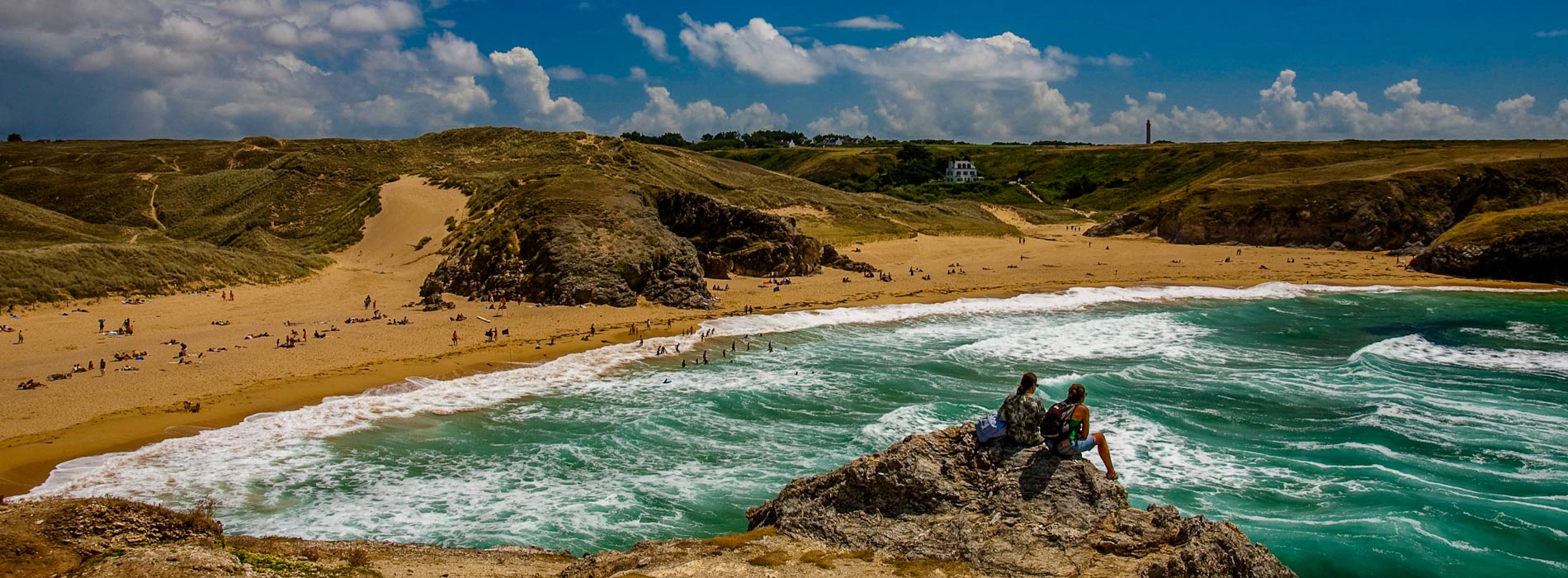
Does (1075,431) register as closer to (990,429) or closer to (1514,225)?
(990,429)

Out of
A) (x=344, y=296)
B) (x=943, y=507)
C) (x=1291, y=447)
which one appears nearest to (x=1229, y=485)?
(x=1291, y=447)

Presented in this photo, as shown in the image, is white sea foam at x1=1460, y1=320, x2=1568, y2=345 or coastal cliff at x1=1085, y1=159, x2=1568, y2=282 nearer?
white sea foam at x1=1460, y1=320, x2=1568, y2=345

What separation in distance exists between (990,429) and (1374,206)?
68.1 meters

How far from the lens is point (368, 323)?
30359mm

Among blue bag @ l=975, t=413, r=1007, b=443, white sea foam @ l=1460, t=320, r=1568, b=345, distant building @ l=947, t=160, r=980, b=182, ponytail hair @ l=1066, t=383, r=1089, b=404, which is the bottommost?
white sea foam @ l=1460, t=320, r=1568, b=345

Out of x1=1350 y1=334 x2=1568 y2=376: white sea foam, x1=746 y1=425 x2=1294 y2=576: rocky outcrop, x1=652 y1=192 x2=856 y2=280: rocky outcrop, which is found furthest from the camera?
x1=652 y1=192 x2=856 y2=280: rocky outcrop

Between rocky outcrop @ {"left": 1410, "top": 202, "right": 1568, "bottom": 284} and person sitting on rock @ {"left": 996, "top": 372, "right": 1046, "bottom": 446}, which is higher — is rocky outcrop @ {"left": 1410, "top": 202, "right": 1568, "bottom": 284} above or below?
above

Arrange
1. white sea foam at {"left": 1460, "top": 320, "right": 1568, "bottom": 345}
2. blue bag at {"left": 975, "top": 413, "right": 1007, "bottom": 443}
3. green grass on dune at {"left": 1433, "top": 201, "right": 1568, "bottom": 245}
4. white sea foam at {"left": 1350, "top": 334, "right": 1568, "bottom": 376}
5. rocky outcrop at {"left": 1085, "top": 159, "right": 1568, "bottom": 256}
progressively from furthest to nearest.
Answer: rocky outcrop at {"left": 1085, "top": 159, "right": 1568, "bottom": 256} < green grass on dune at {"left": 1433, "top": 201, "right": 1568, "bottom": 245} < white sea foam at {"left": 1460, "top": 320, "right": 1568, "bottom": 345} < white sea foam at {"left": 1350, "top": 334, "right": 1568, "bottom": 376} < blue bag at {"left": 975, "top": 413, "right": 1007, "bottom": 443}

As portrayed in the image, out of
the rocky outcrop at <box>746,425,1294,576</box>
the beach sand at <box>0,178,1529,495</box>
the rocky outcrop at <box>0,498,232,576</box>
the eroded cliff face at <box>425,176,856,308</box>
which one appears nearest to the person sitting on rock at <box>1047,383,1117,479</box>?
the rocky outcrop at <box>746,425,1294,576</box>

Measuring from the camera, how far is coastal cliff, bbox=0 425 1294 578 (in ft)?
25.1

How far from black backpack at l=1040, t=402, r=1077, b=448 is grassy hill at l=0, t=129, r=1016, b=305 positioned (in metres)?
28.1

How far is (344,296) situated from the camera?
120 ft

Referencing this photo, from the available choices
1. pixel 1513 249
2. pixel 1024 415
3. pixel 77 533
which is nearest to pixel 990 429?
pixel 1024 415

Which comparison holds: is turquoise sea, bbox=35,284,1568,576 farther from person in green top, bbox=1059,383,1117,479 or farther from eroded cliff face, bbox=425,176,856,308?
eroded cliff face, bbox=425,176,856,308
